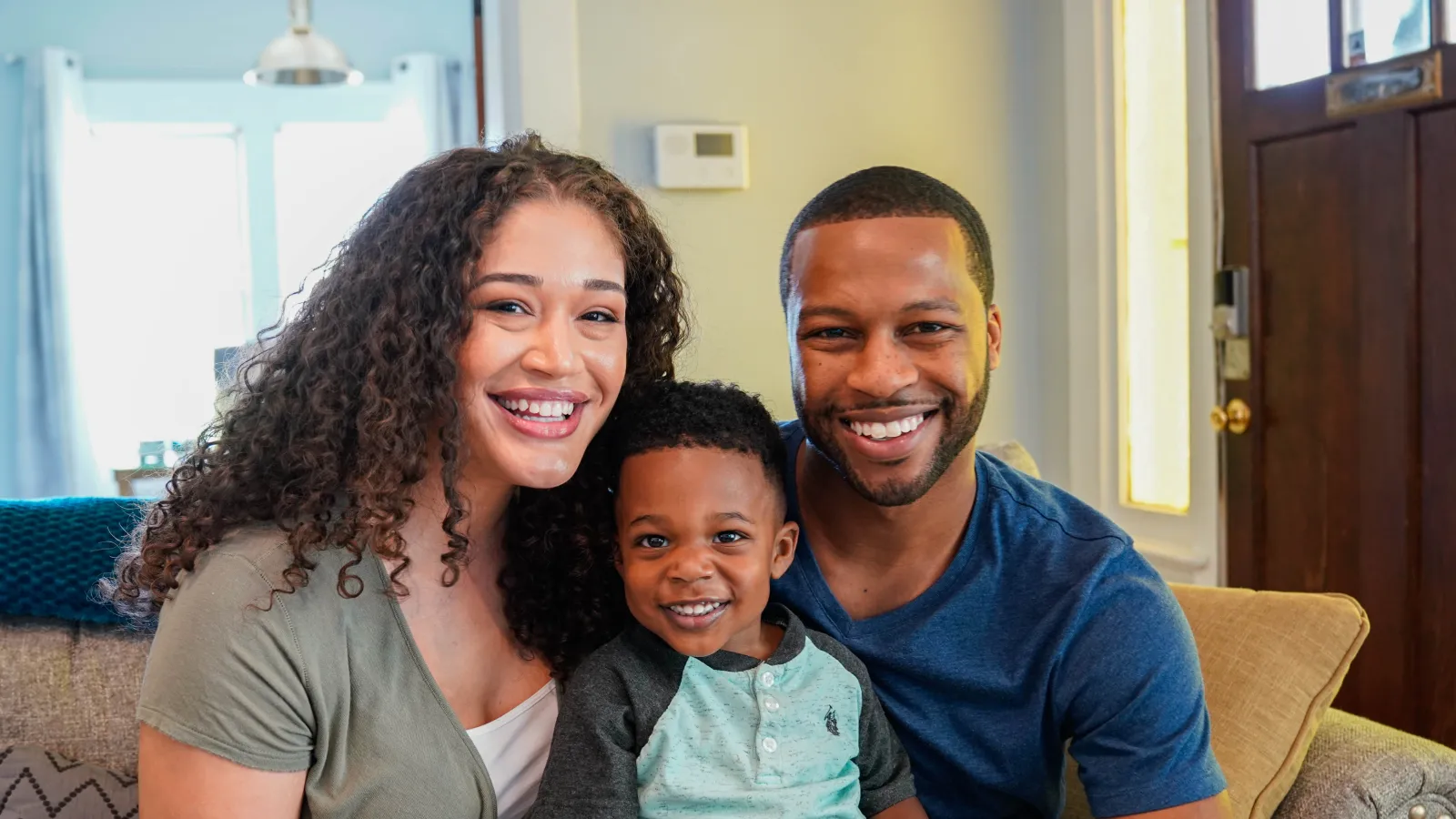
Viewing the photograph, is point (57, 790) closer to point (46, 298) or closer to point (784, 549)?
point (784, 549)

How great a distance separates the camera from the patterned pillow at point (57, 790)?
1.51m

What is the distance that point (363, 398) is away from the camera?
1.29 metres

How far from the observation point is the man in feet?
4.47

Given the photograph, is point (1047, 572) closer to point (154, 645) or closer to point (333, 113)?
point (154, 645)

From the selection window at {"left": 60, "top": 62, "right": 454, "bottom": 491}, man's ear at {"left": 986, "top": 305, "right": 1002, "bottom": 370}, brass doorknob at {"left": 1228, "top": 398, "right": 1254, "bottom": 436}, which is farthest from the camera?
window at {"left": 60, "top": 62, "right": 454, "bottom": 491}

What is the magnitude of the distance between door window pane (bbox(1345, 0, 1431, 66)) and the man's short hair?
143cm

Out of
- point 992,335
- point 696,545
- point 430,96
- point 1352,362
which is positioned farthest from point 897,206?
point 430,96

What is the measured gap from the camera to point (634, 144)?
3.22 m

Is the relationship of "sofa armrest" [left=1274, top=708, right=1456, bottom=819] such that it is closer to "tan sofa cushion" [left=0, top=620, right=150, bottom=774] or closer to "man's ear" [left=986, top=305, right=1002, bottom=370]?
"man's ear" [left=986, top=305, right=1002, bottom=370]

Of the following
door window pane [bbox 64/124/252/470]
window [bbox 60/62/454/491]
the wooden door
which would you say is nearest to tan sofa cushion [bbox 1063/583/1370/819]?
the wooden door

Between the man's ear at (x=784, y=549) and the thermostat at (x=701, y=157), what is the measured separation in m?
1.85

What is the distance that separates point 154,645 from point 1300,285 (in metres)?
2.37

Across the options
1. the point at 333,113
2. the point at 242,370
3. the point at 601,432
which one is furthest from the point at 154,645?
the point at 333,113

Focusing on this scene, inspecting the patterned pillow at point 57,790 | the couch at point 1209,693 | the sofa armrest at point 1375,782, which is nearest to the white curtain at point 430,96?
the couch at point 1209,693
